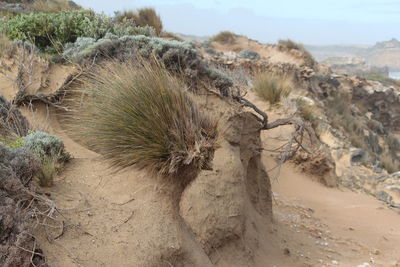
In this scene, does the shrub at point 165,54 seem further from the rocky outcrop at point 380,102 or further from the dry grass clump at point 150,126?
the rocky outcrop at point 380,102

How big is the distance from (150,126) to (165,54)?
1.99m

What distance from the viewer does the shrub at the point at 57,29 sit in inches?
273

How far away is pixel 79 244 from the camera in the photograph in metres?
3.00

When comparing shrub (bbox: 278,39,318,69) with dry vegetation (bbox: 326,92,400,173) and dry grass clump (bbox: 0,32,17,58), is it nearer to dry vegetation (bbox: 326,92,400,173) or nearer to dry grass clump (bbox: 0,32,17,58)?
dry vegetation (bbox: 326,92,400,173)

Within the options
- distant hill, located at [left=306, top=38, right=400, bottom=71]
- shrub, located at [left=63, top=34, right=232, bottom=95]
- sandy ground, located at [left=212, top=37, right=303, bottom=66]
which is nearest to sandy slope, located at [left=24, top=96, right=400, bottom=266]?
shrub, located at [left=63, top=34, right=232, bottom=95]

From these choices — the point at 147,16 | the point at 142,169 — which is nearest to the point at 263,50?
the point at 147,16

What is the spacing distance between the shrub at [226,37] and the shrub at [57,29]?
19.2m

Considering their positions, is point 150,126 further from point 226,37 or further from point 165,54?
point 226,37

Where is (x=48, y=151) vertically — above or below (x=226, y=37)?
above

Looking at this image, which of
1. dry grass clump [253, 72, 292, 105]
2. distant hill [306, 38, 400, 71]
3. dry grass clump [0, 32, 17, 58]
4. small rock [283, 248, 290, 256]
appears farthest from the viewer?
distant hill [306, 38, 400, 71]

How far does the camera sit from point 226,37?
26.2 m

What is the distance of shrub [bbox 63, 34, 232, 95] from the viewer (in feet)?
17.4

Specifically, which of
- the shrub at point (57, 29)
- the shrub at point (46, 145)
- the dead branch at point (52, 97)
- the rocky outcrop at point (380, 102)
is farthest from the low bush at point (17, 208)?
the rocky outcrop at point (380, 102)

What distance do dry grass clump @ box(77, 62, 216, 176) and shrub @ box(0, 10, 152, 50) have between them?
341 cm
